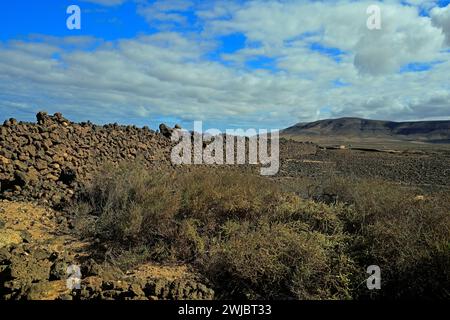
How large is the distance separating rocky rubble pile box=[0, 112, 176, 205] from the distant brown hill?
12175 centimetres

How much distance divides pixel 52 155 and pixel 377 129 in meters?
156

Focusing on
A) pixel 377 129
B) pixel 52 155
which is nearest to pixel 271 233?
pixel 52 155

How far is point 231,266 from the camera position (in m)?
5.97

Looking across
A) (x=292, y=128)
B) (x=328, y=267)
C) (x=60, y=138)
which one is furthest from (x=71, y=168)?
(x=292, y=128)

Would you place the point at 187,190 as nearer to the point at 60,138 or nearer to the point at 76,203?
the point at 76,203
